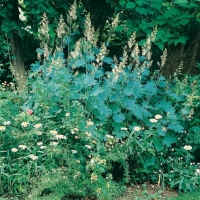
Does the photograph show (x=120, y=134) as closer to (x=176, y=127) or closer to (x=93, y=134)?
(x=93, y=134)

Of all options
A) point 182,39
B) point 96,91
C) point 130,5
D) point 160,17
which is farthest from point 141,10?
point 96,91

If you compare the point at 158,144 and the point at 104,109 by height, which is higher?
the point at 104,109

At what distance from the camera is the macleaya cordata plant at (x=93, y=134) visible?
438 centimetres

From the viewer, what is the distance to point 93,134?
485 cm

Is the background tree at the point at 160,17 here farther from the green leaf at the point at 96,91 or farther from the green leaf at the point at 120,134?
the green leaf at the point at 120,134

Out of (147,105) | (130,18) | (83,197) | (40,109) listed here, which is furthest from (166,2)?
(83,197)

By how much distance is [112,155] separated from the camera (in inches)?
186

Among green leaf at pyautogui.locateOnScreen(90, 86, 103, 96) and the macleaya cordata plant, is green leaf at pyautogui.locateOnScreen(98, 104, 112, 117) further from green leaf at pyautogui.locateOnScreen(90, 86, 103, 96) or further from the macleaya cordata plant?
green leaf at pyautogui.locateOnScreen(90, 86, 103, 96)

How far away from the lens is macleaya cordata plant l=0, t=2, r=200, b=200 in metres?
4.38

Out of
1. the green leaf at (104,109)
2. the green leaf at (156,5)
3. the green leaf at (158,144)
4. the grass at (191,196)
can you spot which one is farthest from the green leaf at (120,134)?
the green leaf at (156,5)

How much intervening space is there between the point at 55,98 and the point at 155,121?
4.28 feet

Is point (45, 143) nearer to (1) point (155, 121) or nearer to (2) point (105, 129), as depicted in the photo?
(2) point (105, 129)

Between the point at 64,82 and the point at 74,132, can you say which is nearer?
the point at 74,132

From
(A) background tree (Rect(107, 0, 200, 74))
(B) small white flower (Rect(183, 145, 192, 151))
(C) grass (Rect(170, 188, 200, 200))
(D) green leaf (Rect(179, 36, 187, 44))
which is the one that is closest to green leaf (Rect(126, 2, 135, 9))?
(A) background tree (Rect(107, 0, 200, 74))
